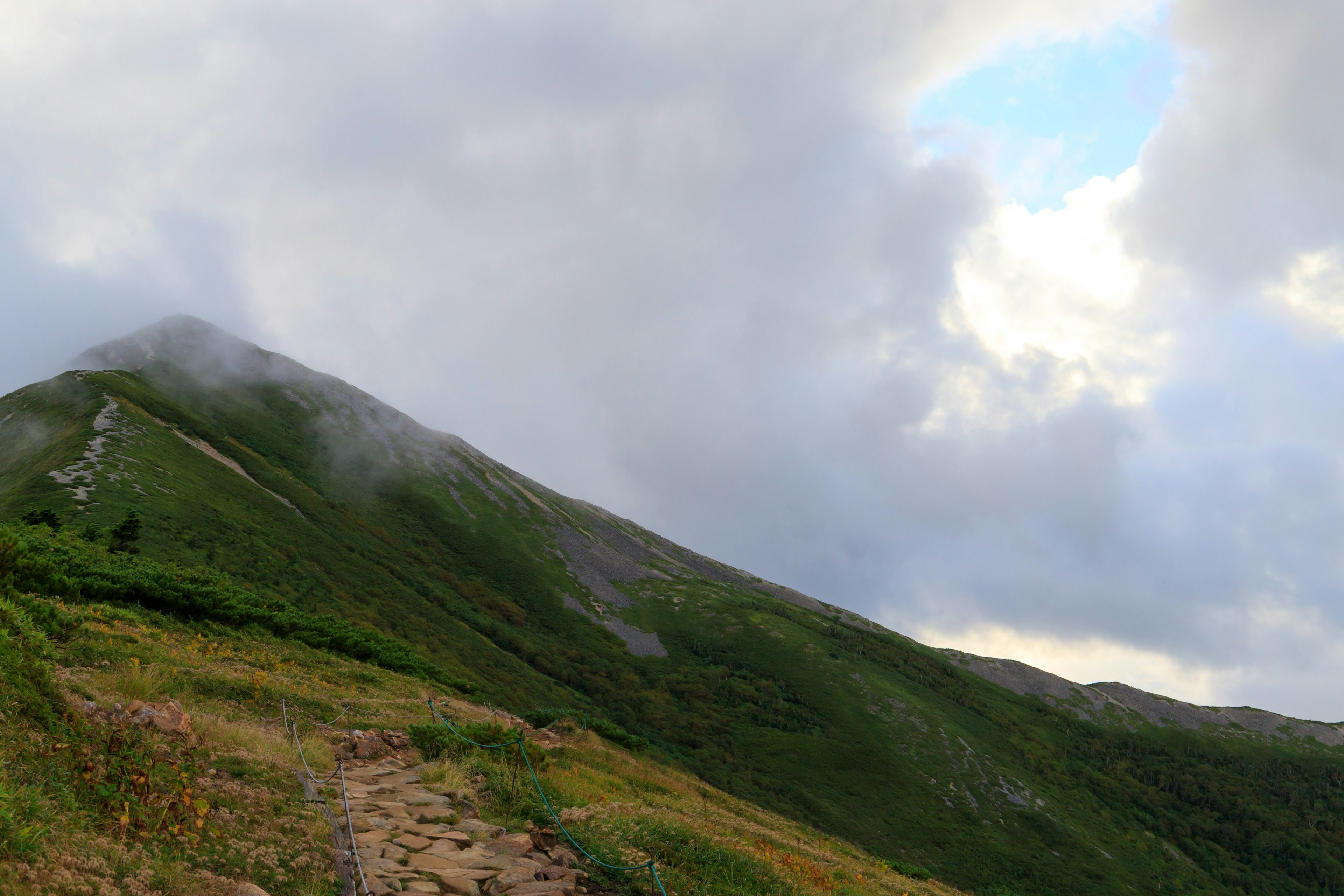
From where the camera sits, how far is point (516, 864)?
10297mm

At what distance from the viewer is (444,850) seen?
10.6 m

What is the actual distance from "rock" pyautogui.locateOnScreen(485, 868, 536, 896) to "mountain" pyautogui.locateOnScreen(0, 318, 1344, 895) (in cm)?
2604

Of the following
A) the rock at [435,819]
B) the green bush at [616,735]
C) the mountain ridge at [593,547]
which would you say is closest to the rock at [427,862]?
the rock at [435,819]

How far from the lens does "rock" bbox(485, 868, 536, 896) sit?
A: 30.8 ft

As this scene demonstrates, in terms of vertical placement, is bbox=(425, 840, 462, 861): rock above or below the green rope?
below

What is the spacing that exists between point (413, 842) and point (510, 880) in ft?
6.66

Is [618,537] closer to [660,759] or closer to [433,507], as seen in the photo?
[433,507]

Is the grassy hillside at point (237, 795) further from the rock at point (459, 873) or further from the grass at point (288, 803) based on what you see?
the rock at point (459, 873)

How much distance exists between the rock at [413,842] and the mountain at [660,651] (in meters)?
24.1

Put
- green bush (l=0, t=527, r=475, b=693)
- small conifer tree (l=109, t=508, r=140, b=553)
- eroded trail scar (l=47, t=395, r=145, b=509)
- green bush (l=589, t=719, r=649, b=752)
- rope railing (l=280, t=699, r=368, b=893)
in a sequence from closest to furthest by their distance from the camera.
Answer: rope railing (l=280, t=699, r=368, b=893)
green bush (l=0, t=527, r=475, b=693)
green bush (l=589, t=719, r=649, b=752)
small conifer tree (l=109, t=508, r=140, b=553)
eroded trail scar (l=47, t=395, r=145, b=509)

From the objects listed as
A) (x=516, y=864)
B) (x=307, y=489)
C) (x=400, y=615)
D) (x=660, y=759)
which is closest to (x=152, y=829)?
(x=516, y=864)

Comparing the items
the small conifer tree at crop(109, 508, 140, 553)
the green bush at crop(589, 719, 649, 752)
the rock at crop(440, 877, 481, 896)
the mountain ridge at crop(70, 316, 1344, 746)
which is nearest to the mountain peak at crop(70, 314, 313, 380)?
the mountain ridge at crop(70, 316, 1344, 746)

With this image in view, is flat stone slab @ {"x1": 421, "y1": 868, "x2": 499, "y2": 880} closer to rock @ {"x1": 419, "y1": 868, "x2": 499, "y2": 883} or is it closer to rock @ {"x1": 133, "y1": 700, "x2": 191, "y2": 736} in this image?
rock @ {"x1": 419, "y1": 868, "x2": 499, "y2": 883}

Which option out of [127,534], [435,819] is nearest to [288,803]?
[435,819]
